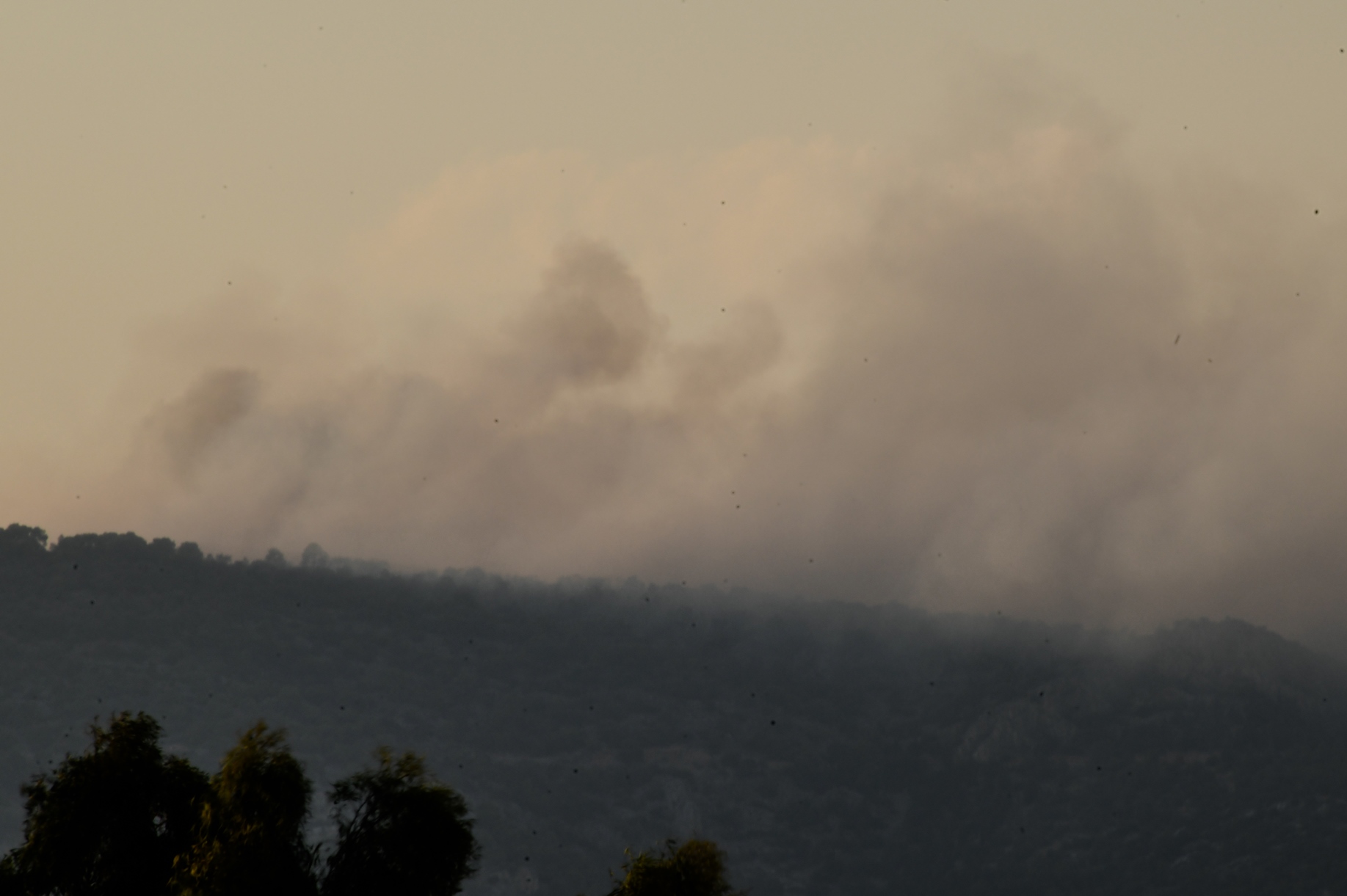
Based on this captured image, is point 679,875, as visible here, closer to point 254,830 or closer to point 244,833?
point 254,830

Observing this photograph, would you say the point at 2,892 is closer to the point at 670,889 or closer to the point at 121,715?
the point at 121,715

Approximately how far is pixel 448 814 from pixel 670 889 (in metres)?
13.3

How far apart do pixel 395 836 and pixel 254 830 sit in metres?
7.59

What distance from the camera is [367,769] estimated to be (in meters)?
68.9

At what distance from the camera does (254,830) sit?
64125 millimetres

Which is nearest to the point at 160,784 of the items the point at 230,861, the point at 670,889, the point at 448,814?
the point at 230,861

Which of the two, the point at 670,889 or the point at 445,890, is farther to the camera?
the point at 445,890

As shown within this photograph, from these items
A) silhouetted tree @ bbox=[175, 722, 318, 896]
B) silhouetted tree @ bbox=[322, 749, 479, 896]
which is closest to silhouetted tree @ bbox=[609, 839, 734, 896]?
silhouetted tree @ bbox=[322, 749, 479, 896]

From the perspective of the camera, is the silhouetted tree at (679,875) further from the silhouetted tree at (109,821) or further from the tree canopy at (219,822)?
the silhouetted tree at (109,821)

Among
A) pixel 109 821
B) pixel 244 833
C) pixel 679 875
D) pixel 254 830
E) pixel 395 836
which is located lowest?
pixel 679 875

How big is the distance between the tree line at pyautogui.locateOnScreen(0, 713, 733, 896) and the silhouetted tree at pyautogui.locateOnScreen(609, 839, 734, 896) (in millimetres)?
63

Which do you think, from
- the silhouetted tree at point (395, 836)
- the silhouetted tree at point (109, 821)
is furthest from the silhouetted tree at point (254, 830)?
the silhouetted tree at point (109, 821)

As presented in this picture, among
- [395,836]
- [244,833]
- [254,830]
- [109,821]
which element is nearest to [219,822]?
[244,833]

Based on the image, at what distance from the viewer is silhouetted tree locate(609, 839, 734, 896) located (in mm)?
63156
